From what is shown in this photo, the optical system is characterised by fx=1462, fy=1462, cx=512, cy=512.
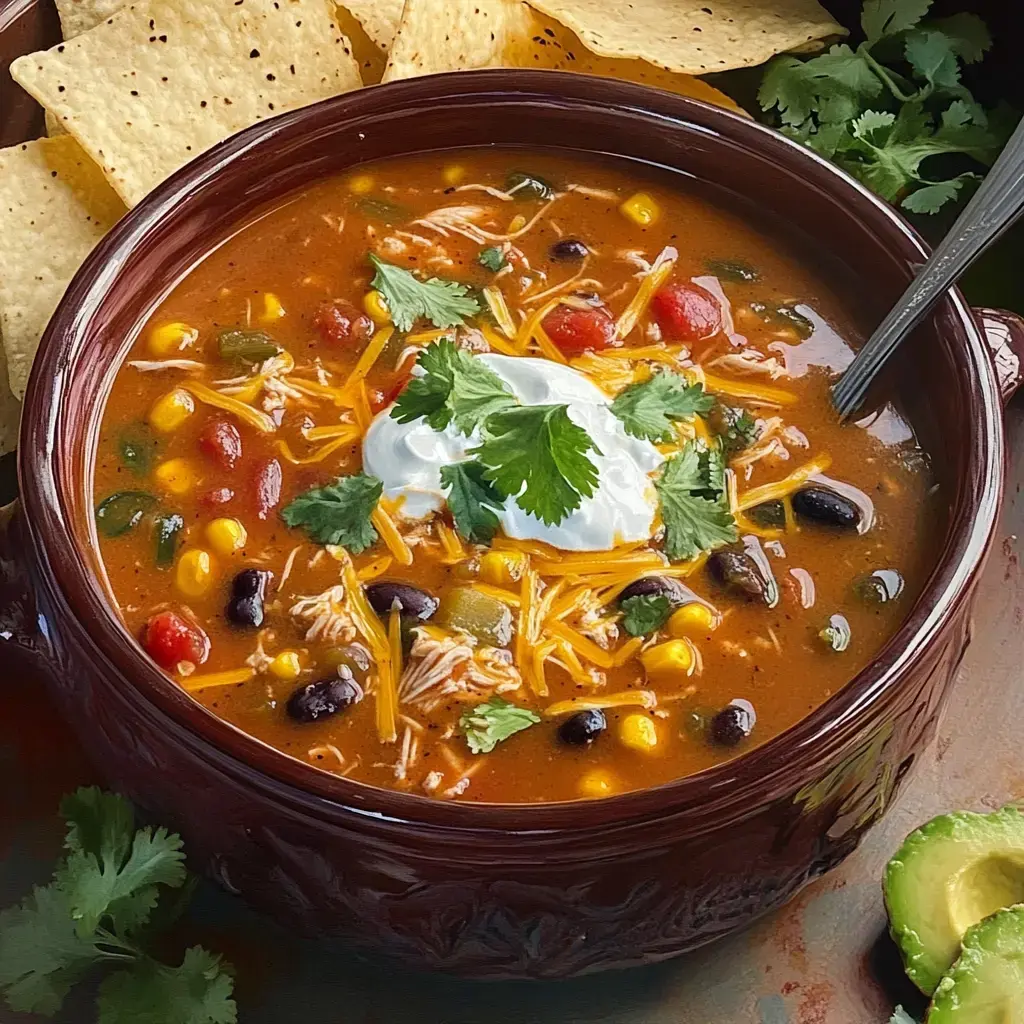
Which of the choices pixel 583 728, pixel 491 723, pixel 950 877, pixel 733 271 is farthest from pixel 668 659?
pixel 733 271

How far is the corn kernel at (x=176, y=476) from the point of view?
2.55 metres

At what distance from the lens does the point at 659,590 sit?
2.37 m

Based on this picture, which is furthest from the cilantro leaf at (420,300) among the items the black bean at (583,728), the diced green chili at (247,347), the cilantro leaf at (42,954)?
the cilantro leaf at (42,954)

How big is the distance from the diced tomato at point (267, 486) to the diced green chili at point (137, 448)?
205mm

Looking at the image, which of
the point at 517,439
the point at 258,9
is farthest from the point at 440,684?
the point at 258,9

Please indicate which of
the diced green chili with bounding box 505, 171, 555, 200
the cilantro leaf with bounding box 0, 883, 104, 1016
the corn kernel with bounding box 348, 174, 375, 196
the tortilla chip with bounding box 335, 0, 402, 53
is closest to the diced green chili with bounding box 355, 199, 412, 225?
the corn kernel with bounding box 348, 174, 375, 196

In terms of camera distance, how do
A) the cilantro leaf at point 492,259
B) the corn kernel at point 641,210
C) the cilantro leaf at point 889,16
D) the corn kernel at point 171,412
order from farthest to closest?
the cilantro leaf at point 889,16 → the corn kernel at point 641,210 → the cilantro leaf at point 492,259 → the corn kernel at point 171,412

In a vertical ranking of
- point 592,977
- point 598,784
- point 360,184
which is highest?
point 360,184

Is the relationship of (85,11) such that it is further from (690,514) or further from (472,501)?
(690,514)

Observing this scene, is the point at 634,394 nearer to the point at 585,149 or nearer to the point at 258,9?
the point at 585,149

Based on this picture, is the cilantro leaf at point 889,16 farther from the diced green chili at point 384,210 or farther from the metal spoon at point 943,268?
the diced green chili at point 384,210

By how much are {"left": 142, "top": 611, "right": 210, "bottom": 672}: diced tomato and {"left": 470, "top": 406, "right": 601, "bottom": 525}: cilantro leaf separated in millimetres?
550

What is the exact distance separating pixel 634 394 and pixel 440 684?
26.0 inches

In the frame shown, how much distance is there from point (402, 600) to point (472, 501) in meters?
0.22
